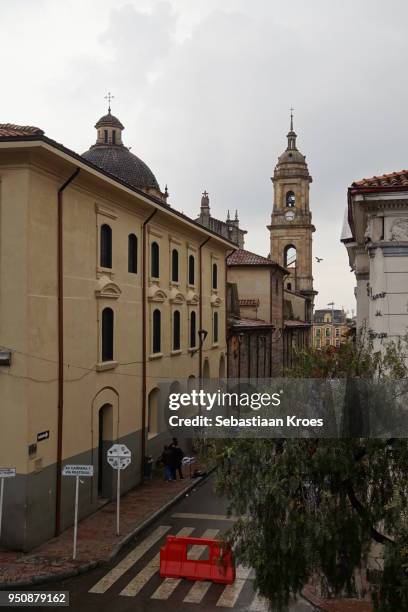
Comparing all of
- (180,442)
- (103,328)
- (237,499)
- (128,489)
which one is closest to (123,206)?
(103,328)

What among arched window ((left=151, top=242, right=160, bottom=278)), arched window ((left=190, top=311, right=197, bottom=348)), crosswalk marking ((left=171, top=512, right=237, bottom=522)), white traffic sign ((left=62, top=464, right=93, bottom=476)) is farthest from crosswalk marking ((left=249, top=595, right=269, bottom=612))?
arched window ((left=190, top=311, right=197, bottom=348))

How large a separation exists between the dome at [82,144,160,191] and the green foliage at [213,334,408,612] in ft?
111

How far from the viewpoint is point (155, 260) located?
23.0 m

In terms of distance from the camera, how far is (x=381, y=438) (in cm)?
791

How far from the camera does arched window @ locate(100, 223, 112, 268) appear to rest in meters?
18.4

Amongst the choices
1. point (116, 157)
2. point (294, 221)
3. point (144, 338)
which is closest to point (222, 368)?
point (144, 338)

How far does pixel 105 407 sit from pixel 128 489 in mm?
3334

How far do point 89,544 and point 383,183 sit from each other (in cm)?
1053

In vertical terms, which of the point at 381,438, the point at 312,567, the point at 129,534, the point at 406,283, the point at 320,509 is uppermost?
the point at 406,283

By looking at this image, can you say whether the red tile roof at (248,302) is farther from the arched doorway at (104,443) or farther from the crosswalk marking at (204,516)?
the crosswalk marking at (204,516)

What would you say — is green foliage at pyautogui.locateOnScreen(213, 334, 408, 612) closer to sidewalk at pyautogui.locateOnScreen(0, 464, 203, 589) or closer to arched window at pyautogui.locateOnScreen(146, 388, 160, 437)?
sidewalk at pyautogui.locateOnScreen(0, 464, 203, 589)

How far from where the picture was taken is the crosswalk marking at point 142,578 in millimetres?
12258

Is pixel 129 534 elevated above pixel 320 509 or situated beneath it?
situated beneath

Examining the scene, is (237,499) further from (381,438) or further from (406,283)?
(406,283)
